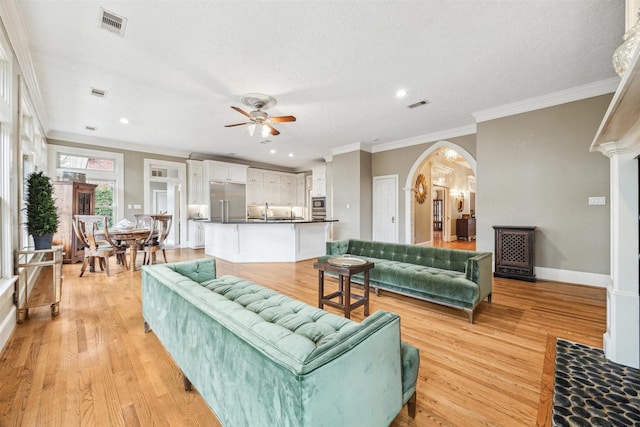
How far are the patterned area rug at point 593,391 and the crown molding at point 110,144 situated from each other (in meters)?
8.49

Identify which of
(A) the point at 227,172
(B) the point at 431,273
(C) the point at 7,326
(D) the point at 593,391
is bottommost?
(D) the point at 593,391

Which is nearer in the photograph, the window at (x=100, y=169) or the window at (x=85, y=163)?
the window at (x=100, y=169)

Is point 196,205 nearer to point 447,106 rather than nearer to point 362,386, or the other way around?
point 447,106

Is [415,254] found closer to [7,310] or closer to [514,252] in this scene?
[514,252]

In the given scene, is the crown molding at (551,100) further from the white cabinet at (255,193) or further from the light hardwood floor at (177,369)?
the white cabinet at (255,193)

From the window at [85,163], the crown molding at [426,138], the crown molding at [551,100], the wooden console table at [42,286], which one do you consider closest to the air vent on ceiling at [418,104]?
the crown molding at [551,100]

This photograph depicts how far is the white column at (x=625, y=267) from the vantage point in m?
1.84

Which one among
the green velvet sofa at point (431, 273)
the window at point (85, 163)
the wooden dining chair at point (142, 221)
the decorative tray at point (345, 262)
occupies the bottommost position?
the green velvet sofa at point (431, 273)

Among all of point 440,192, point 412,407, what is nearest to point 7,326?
point 412,407

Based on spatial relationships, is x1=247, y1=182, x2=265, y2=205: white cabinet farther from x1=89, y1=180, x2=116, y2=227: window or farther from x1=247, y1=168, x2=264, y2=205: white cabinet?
x1=89, y1=180, x2=116, y2=227: window

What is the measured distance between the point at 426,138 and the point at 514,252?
122 inches

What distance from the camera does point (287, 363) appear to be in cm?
79

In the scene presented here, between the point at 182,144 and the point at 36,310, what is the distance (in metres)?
4.78

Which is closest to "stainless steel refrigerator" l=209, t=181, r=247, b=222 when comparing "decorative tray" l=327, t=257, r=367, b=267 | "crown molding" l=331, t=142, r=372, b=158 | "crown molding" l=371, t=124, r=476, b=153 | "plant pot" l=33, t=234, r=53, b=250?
"crown molding" l=331, t=142, r=372, b=158
